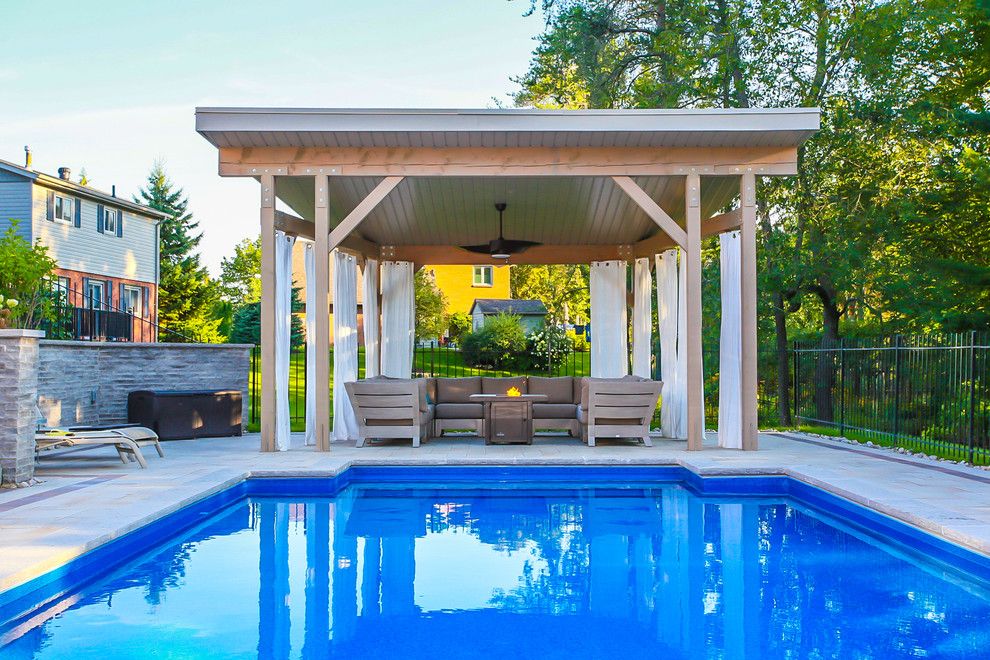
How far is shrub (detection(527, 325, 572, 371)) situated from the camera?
21656 mm

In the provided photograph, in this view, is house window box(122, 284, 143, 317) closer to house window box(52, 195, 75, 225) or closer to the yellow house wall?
house window box(52, 195, 75, 225)

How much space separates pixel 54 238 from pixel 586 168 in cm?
1758

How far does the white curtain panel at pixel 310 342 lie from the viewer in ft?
31.1

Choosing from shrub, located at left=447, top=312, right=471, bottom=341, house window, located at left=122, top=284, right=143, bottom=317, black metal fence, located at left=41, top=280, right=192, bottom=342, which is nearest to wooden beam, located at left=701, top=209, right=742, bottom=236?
black metal fence, located at left=41, top=280, right=192, bottom=342

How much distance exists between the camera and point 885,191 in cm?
1532

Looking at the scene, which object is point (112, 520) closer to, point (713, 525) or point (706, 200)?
point (713, 525)

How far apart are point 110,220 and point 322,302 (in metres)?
17.9

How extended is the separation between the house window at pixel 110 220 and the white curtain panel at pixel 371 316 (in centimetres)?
1465

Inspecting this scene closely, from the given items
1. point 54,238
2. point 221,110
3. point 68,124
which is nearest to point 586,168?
point 221,110

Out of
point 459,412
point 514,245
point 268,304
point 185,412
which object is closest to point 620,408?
point 459,412

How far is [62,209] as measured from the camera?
73.2 feet

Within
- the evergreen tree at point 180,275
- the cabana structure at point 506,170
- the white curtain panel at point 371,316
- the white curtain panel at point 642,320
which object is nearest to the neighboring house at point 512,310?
the evergreen tree at point 180,275

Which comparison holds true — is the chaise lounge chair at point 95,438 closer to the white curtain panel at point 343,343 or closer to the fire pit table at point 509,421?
the white curtain panel at point 343,343

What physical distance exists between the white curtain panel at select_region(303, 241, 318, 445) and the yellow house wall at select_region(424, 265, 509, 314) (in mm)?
24977
